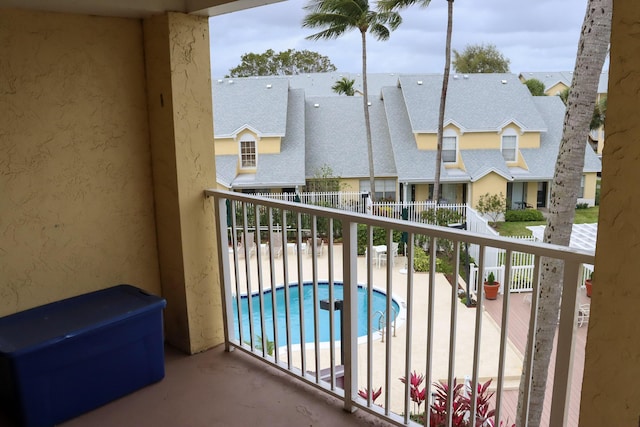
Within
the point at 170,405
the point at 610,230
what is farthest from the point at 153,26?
the point at 610,230

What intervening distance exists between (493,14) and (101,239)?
9.38 metres

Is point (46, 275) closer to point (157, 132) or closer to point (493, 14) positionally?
point (157, 132)

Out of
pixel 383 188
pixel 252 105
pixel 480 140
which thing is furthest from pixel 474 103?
pixel 252 105

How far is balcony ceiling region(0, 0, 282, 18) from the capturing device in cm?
214

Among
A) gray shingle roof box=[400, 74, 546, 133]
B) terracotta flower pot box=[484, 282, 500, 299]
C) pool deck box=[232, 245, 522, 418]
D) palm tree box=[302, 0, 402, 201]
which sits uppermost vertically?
palm tree box=[302, 0, 402, 201]

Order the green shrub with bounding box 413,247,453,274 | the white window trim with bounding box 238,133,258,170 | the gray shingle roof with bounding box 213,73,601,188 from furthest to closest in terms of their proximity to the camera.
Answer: the white window trim with bounding box 238,133,258,170
the gray shingle roof with bounding box 213,73,601,188
the green shrub with bounding box 413,247,453,274

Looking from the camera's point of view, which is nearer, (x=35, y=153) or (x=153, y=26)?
(x=35, y=153)

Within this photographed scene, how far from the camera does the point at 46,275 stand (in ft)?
7.91

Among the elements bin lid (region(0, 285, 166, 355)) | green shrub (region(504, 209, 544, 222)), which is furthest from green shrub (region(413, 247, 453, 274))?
green shrub (region(504, 209, 544, 222))

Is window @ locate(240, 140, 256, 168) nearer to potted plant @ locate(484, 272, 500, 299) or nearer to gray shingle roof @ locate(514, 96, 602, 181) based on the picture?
gray shingle roof @ locate(514, 96, 602, 181)

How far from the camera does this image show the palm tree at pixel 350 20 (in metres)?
10.1

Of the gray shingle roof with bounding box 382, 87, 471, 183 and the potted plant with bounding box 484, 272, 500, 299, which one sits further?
the gray shingle roof with bounding box 382, 87, 471, 183

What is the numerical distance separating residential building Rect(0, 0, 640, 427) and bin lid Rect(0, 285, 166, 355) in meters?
0.12

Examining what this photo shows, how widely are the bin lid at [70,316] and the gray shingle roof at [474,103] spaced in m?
8.12
